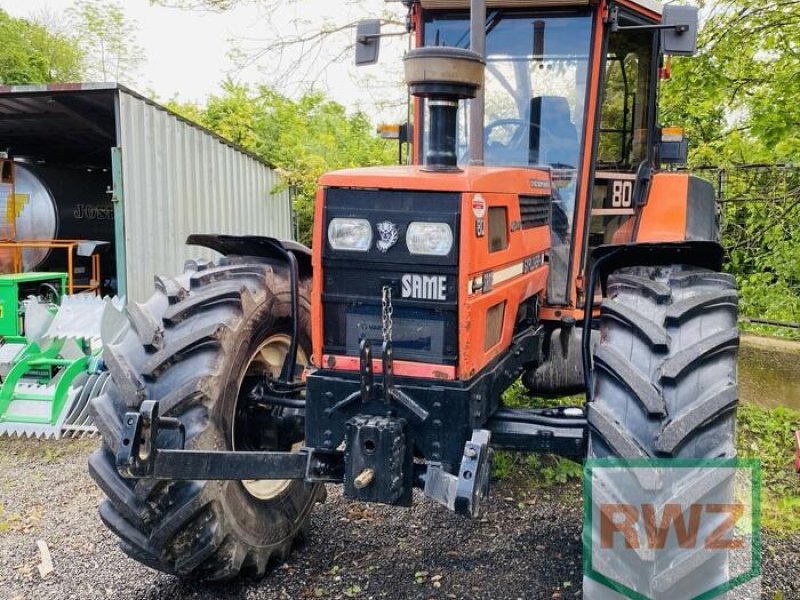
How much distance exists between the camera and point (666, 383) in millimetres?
2428

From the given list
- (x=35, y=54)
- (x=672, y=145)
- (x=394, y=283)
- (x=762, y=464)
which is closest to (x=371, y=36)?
(x=394, y=283)

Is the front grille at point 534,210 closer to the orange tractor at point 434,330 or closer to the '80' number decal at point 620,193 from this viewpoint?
the orange tractor at point 434,330

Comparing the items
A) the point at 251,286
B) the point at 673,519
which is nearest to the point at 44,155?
the point at 251,286

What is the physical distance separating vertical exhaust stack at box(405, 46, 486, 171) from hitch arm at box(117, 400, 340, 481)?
1121 mm

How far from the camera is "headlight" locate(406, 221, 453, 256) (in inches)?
98.4

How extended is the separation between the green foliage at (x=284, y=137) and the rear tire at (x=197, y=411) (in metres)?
9.21

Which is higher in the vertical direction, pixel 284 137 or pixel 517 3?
pixel 284 137

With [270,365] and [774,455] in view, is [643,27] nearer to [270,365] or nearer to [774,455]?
[270,365]

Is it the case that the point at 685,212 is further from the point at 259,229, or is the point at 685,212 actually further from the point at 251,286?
the point at 259,229

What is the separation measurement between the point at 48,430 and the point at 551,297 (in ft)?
11.9

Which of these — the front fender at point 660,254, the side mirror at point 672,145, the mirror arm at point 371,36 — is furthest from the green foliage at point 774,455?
the mirror arm at point 371,36

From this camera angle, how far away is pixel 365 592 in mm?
3178

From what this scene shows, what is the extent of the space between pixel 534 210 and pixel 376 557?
68.4 inches

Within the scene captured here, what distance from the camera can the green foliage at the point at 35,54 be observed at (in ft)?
71.2
